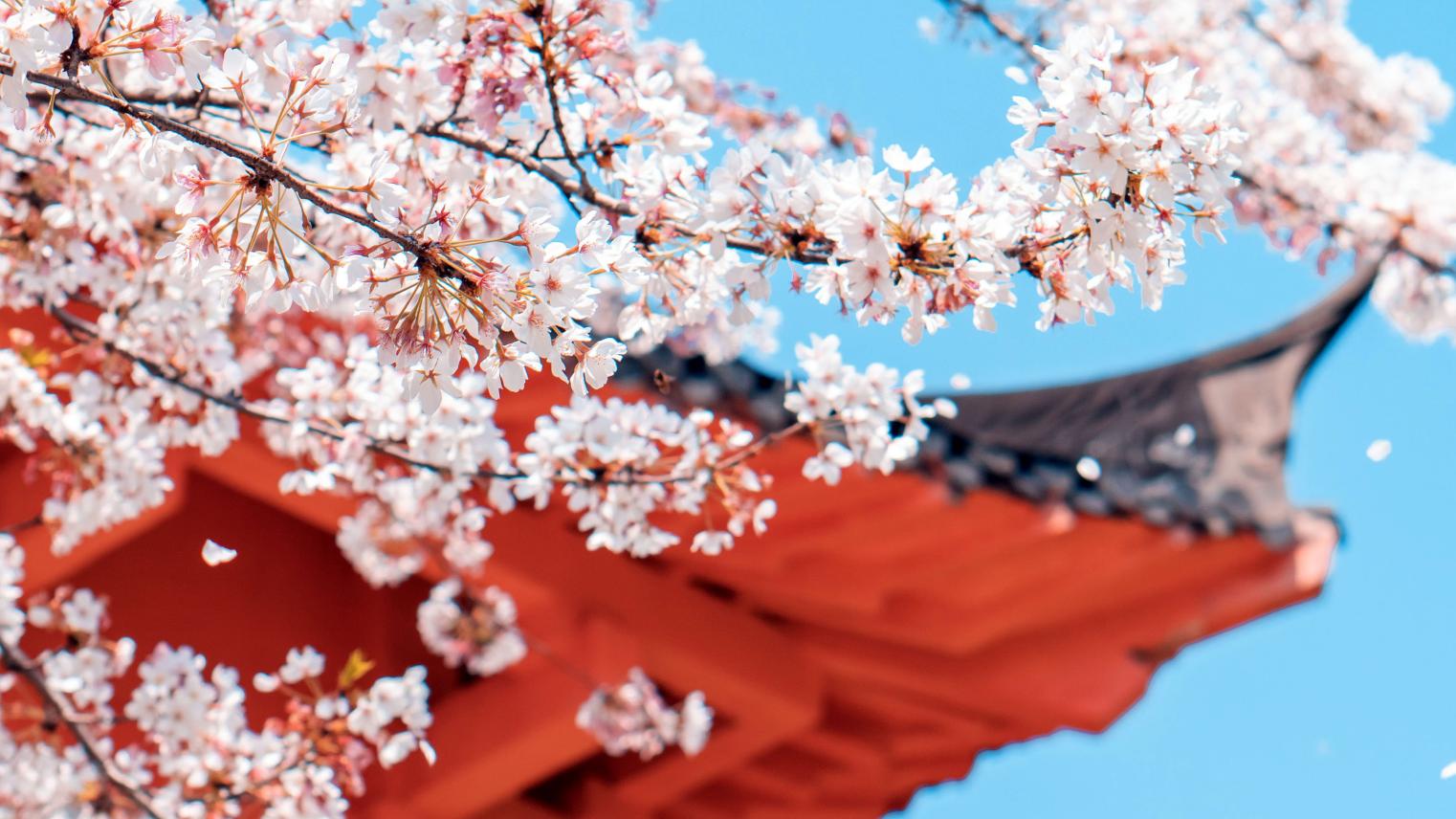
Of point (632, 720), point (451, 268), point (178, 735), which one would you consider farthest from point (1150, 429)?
point (451, 268)

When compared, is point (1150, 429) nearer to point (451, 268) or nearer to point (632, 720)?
point (632, 720)

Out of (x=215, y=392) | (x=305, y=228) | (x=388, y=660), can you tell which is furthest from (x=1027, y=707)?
(x=305, y=228)

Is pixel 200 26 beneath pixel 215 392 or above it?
beneath

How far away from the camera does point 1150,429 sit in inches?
145

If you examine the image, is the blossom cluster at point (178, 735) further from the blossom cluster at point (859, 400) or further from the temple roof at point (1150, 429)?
the blossom cluster at point (859, 400)

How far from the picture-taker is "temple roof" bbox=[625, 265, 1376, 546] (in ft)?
8.68

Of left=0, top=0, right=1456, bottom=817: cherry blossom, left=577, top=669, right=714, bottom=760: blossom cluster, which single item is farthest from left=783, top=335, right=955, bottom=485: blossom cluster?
left=577, top=669, right=714, bottom=760: blossom cluster

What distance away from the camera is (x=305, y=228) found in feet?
3.57

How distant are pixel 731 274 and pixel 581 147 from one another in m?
0.39

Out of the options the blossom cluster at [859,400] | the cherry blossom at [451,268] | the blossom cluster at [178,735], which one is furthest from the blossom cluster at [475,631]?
the blossom cluster at [859,400]

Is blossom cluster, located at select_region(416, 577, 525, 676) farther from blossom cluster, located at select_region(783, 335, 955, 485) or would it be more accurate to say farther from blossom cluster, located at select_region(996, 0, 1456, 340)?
blossom cluster, located at select_region(996, 0, 1456, 340)

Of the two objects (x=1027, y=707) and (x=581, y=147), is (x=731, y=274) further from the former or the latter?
(x=1027, y=707)

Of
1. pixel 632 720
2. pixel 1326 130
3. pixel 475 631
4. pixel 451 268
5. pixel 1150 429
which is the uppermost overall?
pixel 1326 130

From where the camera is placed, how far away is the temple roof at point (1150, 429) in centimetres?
264
